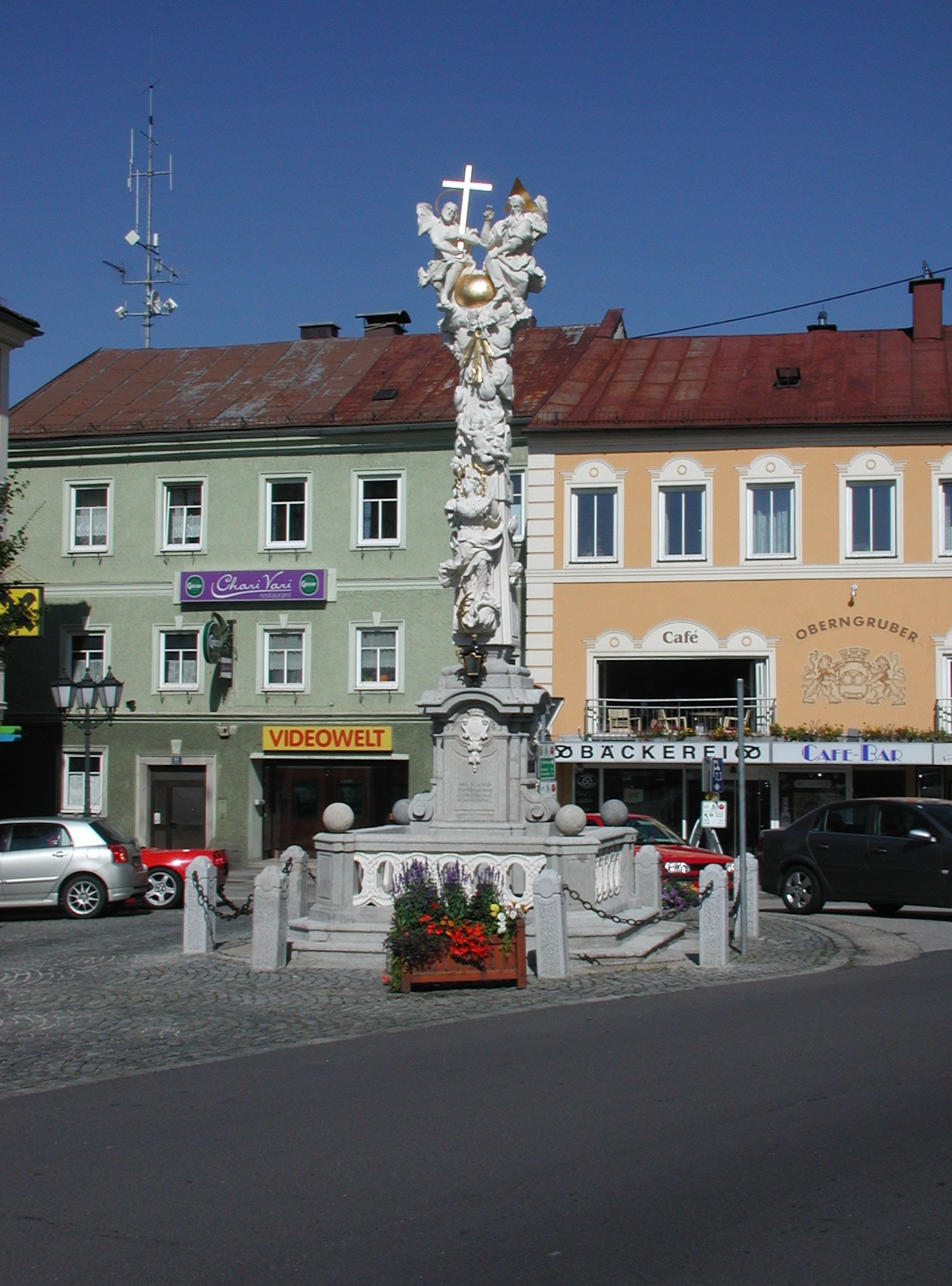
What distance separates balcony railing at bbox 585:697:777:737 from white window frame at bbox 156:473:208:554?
378 inches

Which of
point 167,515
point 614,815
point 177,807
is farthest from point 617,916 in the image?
point 167,515

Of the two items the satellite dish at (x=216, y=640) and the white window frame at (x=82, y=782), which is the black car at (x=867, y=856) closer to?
the satellite dish at (x=216, y=640)

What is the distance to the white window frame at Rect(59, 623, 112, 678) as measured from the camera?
33.1 metres

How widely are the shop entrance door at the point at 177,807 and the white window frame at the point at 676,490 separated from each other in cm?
1134

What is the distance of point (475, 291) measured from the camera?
54.7ft

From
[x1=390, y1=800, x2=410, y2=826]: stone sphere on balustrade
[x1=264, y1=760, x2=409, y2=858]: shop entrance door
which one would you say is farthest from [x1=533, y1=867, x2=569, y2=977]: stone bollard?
[x1=264, y1=760, x2=409, y2=858]: shop entrance door

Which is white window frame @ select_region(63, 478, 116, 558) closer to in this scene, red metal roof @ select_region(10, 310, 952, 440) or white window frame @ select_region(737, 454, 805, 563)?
red metal roof @ select_region(10, 310, 952, 440)

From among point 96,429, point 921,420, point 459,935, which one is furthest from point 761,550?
point 459,935

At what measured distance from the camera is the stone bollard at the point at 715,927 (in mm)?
13234

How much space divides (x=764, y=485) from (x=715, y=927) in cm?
1894

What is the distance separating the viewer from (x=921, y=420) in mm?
29984

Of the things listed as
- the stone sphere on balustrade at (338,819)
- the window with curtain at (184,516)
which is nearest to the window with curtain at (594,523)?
the window with curtain at (184,516)

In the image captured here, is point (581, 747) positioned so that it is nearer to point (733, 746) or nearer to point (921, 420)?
point (733, 746)

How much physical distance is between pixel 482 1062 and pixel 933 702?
22.6 metres
